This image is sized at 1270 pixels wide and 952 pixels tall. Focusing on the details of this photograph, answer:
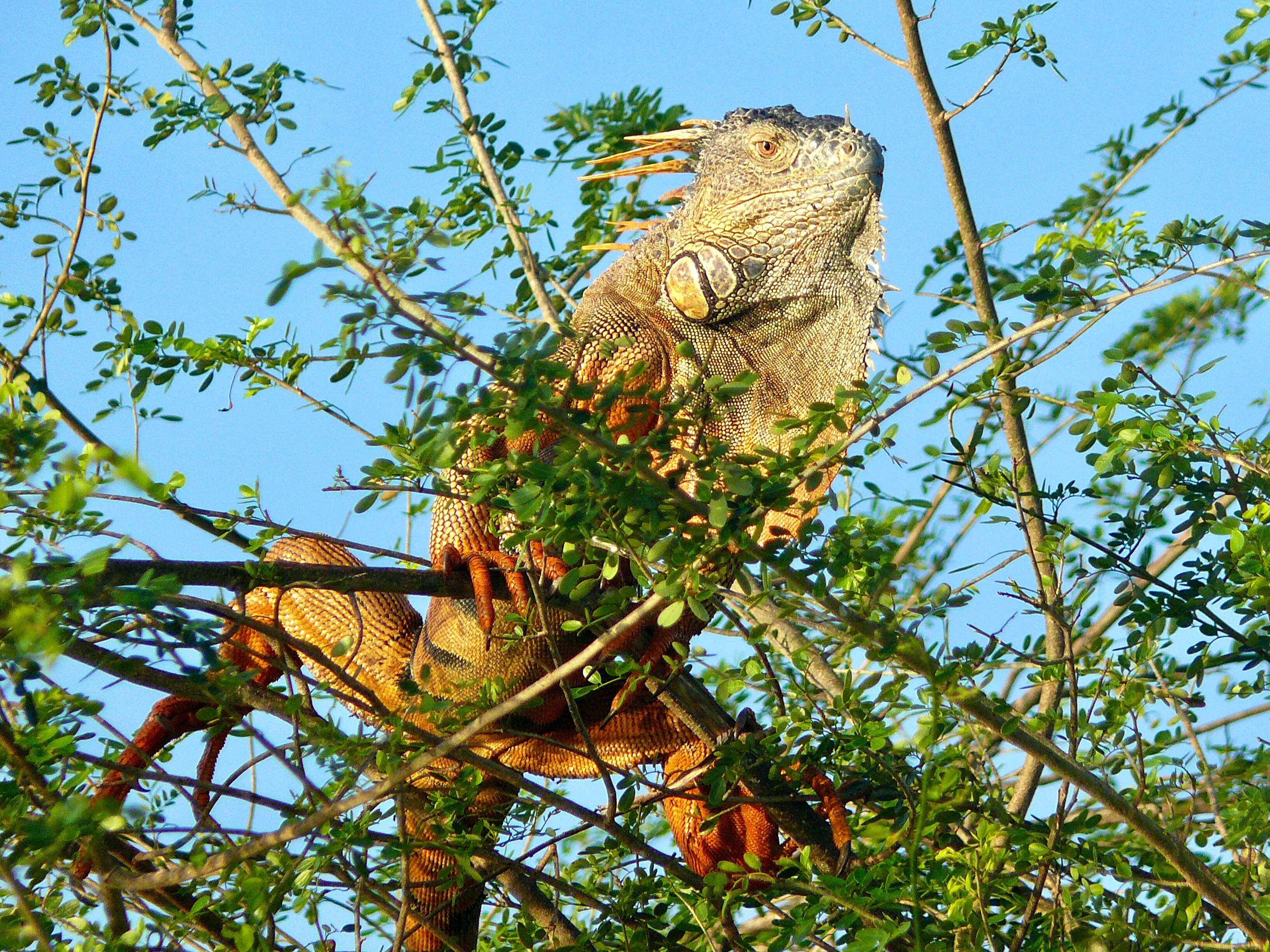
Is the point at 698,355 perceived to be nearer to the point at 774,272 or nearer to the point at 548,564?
the point at 774,272

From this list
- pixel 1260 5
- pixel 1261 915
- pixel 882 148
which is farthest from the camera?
pixel 882 148

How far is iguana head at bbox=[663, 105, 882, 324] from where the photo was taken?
170 inches

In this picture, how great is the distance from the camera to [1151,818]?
2928mm

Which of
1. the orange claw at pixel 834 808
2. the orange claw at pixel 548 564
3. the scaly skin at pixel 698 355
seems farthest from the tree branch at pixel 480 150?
the orange claw at pixel 834 808

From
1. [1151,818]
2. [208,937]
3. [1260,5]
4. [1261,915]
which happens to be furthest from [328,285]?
[1260,5]

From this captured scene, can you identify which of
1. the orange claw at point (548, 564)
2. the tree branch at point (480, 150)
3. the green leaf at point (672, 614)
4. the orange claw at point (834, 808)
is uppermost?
the tree branch at point (480, 150)

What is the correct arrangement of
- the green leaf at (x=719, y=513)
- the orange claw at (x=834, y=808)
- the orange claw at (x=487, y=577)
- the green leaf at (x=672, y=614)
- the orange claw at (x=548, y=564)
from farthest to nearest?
the orange claw at (x=834, y=808) < the orange claw at (x=548, y=564) < the orange claw at (x=487, y=577) < the green leaf at (x=672, y=614) < the green leaf at (x=719, y=513)

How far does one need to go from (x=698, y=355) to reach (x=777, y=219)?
625 mm

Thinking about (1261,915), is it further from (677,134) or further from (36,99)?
(36,99)

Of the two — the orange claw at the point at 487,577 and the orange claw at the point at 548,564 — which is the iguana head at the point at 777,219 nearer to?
the orange claw at the point at 548,564

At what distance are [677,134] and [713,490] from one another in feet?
8.77

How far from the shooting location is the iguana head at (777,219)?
14.2 feet

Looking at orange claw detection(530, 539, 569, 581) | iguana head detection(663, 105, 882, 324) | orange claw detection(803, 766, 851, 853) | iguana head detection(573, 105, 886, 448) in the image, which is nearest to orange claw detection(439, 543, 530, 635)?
orange claw detection(530, 539, 569, 581)

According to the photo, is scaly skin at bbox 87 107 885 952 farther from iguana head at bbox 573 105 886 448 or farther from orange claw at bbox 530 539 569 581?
orange claw at bbox 530 539 569 581
